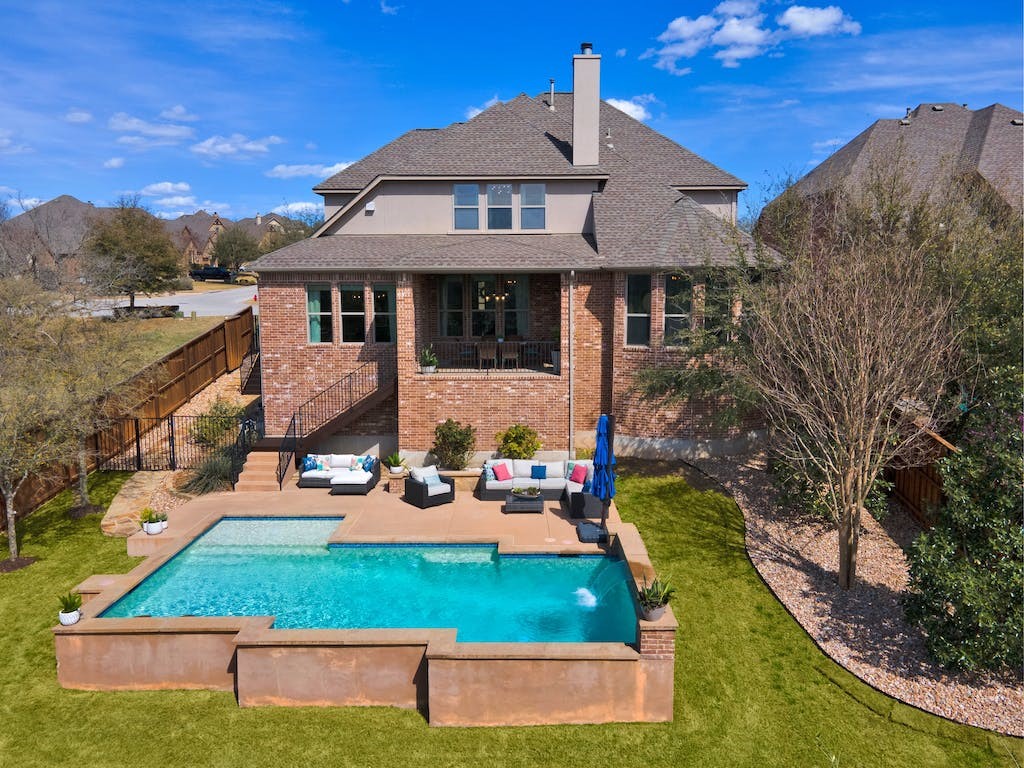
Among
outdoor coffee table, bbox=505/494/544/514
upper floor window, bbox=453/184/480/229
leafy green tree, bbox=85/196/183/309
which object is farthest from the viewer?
leafy green tree, bbox=85/196/183/309

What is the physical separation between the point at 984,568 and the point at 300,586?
1069cm

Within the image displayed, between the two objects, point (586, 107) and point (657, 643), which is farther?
point (586, 107)

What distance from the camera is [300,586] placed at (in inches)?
469

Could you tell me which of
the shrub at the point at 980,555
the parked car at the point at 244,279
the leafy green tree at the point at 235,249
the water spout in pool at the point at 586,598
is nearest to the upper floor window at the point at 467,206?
the water spout in pool at the point at 586,598

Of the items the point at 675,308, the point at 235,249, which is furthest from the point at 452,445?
the point at 235,249

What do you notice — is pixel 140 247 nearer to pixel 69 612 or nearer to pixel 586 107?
pixel 586 107

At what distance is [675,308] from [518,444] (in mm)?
5663

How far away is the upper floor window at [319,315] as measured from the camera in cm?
1925

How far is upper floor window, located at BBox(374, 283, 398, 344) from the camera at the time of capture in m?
19.2

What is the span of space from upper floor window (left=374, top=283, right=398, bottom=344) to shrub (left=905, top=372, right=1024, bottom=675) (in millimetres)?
14209

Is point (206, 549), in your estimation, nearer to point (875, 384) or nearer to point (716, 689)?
point (716, 689)

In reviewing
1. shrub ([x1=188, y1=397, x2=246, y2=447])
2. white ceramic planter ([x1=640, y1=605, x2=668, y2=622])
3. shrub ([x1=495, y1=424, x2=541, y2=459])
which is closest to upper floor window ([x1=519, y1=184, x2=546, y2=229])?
shrub ([x1=495, y1=424, x2=541, y2=459])

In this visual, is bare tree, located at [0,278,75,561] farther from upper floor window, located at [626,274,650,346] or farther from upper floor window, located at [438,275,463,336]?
upper floor window, located at [626,274,650,346]

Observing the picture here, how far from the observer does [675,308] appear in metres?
17.9
